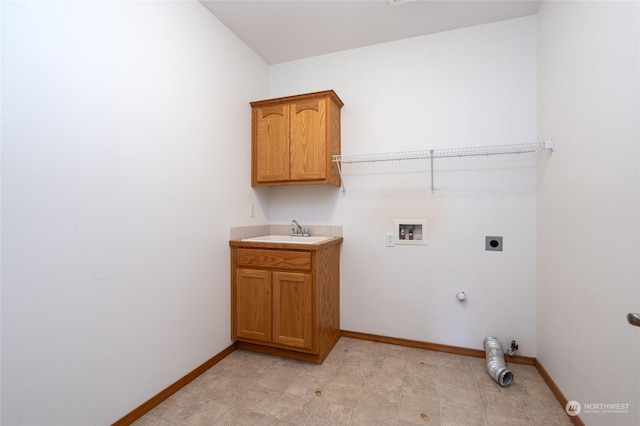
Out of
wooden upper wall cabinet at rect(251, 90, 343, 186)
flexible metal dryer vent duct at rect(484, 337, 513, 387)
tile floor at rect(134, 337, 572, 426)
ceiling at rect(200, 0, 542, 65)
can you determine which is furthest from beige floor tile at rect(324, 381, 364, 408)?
ceiling at rect(200, 0, 542, 65)

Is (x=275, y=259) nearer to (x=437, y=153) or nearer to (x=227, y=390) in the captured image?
(x=227, y=390)

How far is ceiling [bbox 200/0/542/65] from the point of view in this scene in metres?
1.93

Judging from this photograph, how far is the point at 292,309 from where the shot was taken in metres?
2.05

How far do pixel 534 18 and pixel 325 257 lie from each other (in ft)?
7.83

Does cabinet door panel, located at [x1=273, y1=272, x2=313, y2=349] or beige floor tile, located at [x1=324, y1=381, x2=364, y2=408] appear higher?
cabinet door panel, located at [x1=273, y1=272, x2=313, y2=349]

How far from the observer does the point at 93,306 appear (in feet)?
4.25

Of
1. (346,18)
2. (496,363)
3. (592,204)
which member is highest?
(346,18)

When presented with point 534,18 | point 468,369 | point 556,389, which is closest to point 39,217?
point 468,369

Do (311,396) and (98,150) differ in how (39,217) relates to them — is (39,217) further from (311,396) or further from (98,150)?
(311,396)

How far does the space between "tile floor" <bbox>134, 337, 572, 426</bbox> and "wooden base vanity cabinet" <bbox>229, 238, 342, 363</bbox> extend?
0.14 m

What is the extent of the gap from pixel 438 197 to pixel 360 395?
5.12 ft

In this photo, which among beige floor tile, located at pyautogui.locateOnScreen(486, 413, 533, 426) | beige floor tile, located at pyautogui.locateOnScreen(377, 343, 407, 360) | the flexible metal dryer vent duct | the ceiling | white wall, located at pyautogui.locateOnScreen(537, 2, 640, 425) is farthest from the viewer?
beige floor tile, located at pyautogui.locateOnScreen(377, 343, 407, 360)

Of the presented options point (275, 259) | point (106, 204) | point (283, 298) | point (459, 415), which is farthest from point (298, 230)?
point (459, 415)

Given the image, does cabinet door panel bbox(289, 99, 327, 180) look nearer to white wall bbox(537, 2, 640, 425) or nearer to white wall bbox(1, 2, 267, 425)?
white wall bbox(1, 2, 267, 425)
